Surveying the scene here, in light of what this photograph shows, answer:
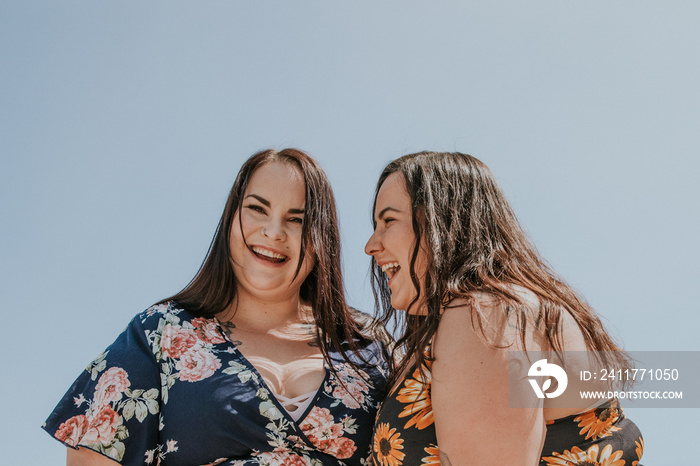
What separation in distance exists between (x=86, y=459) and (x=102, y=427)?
181mm

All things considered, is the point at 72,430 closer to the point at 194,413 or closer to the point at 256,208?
the point at 194,413

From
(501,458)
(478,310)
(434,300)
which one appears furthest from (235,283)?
(501,458)

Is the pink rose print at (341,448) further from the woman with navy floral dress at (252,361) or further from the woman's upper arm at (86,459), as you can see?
the woman's upper arm at (86,459)

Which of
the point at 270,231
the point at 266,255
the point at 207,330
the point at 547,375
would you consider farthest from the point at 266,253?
the point at 547,375

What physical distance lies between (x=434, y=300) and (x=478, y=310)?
32cm

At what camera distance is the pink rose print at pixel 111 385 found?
3.08 m

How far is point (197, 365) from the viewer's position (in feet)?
10.6

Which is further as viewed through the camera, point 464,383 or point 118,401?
point 118,401

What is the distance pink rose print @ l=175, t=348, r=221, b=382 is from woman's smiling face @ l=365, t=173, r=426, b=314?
1014 mm

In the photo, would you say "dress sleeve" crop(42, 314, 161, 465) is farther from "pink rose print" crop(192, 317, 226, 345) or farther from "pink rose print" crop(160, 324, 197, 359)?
"pink rose print" crop(192, 317, 226, 345)

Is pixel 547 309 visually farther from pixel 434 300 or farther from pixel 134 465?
pixel 134 465

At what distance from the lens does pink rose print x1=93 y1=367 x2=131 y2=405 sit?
308 centimetres

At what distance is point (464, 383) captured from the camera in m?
2.16

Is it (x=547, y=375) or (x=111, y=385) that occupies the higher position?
(x=547, y=375)
